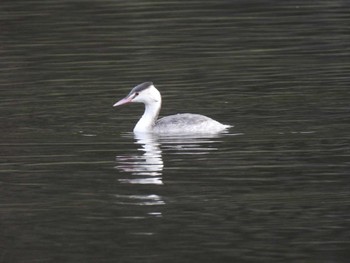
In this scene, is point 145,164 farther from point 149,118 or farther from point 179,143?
point 149,118

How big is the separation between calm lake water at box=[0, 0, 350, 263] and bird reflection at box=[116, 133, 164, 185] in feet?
0.10

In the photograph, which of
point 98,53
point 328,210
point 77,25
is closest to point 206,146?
point 328,210

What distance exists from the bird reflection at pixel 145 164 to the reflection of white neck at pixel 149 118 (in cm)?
71

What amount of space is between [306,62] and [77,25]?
26.0 ft

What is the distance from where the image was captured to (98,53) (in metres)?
25.5

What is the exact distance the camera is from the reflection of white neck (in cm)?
1806

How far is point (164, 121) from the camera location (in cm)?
1794

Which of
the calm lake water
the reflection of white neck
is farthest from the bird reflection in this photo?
the reflection of white neck

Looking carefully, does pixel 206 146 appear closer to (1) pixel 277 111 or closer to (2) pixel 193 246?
(1) pixel 277 111

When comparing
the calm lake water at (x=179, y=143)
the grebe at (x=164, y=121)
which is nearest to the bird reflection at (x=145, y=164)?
the calm lake water at (x=179, y=143)

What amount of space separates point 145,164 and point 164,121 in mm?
2455

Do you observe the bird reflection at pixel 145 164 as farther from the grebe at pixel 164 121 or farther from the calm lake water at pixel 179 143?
the grebe at pixel 164 121

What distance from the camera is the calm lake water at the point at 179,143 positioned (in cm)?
1201

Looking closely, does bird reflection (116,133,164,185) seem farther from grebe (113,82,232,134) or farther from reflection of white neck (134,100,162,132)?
reflection of white neck (134,100,162,132)
